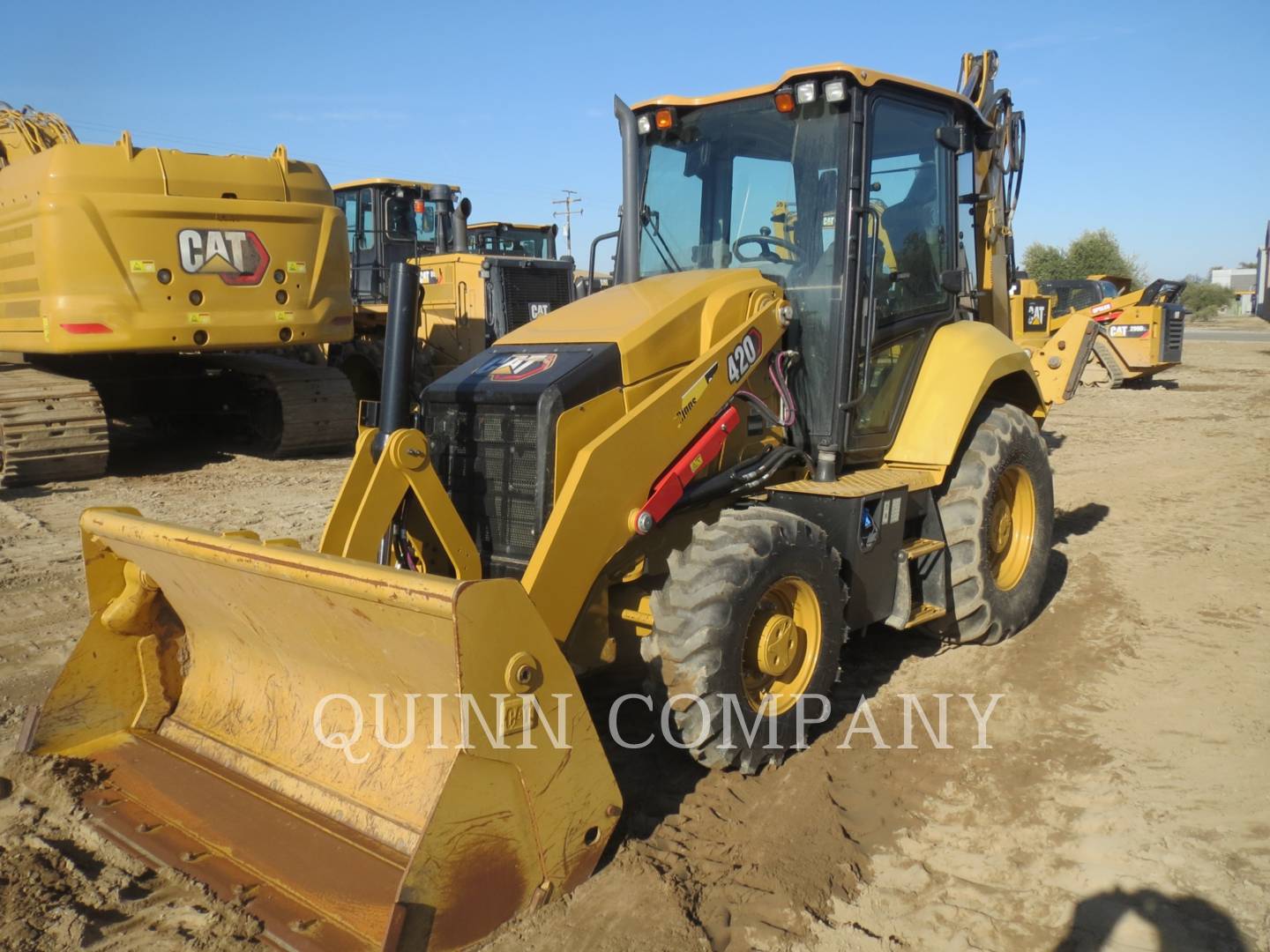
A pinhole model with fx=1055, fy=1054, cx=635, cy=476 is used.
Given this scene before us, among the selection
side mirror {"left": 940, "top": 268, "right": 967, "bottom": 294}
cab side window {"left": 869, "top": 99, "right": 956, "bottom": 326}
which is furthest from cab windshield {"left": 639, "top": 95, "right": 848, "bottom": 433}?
side mirror {"left": 940, "top": 268, "right": 967, "bottom": 294}

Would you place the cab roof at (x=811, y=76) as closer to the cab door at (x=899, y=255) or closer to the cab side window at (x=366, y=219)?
the cab door at (x=899, y=255)

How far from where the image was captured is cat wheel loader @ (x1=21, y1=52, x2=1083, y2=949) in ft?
9.84

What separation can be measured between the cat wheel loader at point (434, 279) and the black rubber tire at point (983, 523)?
26.3 feet

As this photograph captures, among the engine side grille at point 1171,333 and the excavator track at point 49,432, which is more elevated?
the engine side grille at point 1171,333

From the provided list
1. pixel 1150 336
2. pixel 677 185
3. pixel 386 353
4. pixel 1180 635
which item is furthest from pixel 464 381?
pixel 1150 336

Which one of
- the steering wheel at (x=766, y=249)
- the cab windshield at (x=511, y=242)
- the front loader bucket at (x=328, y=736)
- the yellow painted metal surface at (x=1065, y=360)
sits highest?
the cab windshield at (x=511, y=242)

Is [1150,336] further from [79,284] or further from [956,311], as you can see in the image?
[79,284]

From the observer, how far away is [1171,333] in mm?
17391

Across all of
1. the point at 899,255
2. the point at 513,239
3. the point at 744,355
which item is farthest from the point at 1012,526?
the point at 513,239

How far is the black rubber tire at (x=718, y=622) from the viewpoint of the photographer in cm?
356

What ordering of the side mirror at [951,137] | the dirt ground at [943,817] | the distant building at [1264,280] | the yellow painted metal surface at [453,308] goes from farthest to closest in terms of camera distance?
the distant building at [1264,280] < the yellow painted metal surface at [453,308] < the side mirror at [951,137] < the dirt ground at [943,817]

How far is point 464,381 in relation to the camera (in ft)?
13.5

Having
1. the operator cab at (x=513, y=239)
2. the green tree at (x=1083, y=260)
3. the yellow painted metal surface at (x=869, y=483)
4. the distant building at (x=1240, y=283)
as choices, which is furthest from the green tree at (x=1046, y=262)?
the yellow painted metal surface at (x=869, y=483)

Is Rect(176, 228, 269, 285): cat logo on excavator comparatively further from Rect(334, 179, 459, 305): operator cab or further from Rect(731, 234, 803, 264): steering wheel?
Rect(731, 234, 803, 264): steering wheel
